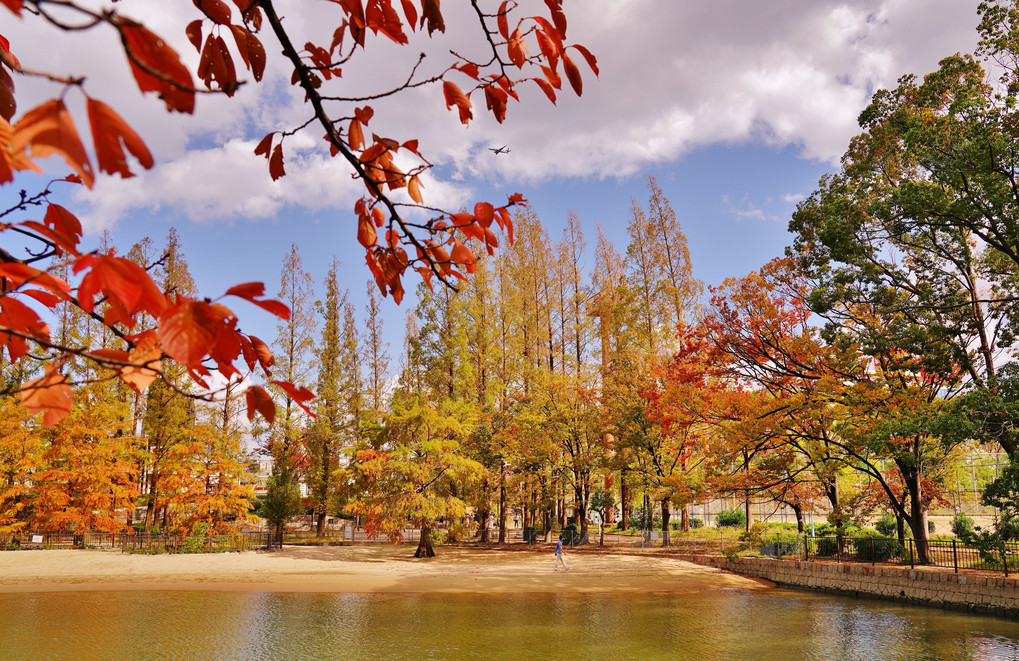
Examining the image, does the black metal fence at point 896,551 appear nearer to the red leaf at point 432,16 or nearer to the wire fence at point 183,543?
the red leaf at point 432,16

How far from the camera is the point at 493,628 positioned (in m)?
10.7

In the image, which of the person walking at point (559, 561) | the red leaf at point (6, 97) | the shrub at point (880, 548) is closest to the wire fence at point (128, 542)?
the person walking at point (559, 561)

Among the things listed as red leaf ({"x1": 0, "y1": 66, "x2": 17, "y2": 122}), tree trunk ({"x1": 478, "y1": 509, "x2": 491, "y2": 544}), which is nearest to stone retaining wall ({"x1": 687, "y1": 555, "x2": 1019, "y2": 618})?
tree trunk ({"x1": 478, "y1": 509, "x2": 491, "y2": 544})

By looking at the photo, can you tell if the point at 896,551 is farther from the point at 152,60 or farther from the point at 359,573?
the point at 152,60

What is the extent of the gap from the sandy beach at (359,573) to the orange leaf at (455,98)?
14.5m

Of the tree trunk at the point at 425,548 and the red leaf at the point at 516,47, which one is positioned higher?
the red leaf at the point at 516,47

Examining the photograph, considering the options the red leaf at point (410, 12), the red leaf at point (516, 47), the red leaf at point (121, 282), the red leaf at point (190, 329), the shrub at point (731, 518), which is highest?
the red leaf at point (410, 12)

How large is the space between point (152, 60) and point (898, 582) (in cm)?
1577

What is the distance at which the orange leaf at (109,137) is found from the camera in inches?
23.9

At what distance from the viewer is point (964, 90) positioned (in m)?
9.16

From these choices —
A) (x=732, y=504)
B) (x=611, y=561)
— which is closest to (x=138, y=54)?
(x=611, y=561)

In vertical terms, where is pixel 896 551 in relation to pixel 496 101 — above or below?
below

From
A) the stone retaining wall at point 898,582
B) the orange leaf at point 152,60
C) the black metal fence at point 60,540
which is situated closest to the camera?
the orange leaf at point 152,60

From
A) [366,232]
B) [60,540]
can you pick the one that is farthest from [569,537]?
[366,232]
